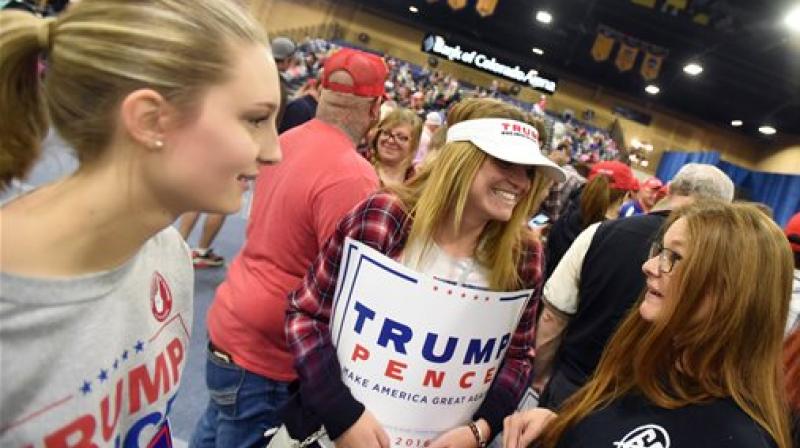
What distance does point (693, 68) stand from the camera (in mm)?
11797

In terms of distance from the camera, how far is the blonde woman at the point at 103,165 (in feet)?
2.23

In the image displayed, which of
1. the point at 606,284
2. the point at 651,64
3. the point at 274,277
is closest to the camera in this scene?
the point at 274,277

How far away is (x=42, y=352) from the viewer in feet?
2.23

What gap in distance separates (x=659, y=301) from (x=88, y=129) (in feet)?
3.76

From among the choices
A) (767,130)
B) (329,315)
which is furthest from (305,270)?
(767,130)

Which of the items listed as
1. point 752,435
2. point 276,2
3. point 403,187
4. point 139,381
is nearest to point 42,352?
point 139,381

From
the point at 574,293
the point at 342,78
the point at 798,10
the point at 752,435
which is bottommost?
the point at 574,293

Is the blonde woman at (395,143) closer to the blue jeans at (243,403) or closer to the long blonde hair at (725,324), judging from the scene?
the blue jeans at (243,403)

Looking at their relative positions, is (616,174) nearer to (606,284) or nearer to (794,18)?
(606,284)

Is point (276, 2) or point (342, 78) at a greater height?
point (276, 2)

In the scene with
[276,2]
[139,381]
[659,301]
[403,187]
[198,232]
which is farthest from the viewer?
[276,2]

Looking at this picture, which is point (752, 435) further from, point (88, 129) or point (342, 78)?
point (342, 78)

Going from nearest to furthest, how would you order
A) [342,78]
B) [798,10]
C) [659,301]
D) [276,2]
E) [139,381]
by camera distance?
[139,381]
[659,301]
[342,78]
[798,10]
[276,2]

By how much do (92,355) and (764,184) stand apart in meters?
15.4
